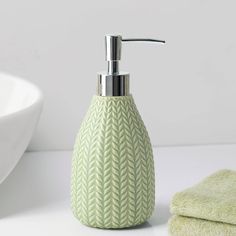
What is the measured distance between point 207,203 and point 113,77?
0.60 feet

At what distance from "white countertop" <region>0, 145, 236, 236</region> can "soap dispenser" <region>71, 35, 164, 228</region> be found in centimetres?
3

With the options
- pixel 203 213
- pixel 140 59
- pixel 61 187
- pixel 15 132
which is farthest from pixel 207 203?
pixel 140 59

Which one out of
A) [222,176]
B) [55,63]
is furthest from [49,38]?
[222,176]

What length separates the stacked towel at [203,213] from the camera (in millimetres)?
676

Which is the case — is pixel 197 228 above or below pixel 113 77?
below

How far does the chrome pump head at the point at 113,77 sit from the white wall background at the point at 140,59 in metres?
0.45

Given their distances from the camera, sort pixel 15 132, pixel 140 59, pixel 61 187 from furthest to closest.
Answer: pixel 140 59, pixel 61 187, pixel 15 132

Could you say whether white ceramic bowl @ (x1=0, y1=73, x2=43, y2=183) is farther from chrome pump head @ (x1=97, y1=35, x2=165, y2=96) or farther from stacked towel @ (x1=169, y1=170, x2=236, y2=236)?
stacked towel @ (x1=169, y1=170, x2=236, y2=236)

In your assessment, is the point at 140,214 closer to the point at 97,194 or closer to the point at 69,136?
the point at 97,194

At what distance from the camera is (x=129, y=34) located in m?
1.22

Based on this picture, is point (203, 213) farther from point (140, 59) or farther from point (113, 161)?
point (140, 59)

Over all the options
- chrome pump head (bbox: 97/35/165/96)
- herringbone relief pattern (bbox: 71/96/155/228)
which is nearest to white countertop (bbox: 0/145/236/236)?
herringbone relief pattern (bbox: 71/96/155/228)

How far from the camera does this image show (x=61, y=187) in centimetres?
99

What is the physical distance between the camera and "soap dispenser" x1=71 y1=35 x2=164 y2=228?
0.76 meters
